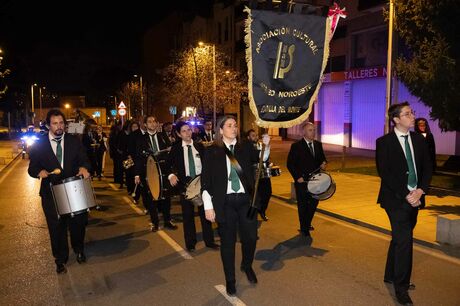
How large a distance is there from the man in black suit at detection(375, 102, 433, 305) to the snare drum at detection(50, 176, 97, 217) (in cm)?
375

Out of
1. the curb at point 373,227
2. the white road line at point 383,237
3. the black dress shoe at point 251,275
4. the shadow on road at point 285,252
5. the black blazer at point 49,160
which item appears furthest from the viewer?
the curb at point 373,227

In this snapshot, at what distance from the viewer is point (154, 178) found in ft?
26.4

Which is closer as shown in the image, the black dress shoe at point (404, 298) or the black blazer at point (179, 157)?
the black dress shoe at point (404, 298)

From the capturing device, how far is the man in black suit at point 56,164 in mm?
6273

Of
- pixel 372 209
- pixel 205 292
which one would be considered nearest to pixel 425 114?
pixel 372 209

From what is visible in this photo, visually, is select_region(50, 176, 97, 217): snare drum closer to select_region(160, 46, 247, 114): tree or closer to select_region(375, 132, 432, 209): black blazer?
select_region(375, 132, 432, 209): black blazer

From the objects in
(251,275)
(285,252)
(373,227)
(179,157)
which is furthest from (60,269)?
(373,227)

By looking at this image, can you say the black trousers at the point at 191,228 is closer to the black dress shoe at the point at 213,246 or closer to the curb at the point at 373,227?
the black dress shoe at the point at 213,246

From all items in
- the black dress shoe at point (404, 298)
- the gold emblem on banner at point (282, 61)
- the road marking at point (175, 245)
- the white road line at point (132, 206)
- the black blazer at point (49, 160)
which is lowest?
the white road line at point (132, 206)

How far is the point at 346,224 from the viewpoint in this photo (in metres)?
9.01

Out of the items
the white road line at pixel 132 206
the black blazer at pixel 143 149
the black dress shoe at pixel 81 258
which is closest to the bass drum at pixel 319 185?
the black blazer at pixel 143 149

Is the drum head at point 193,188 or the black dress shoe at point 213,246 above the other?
the drum head at point 193,188

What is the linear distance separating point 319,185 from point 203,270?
2461mm

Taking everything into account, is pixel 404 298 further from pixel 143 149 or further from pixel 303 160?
pixel 143 149
